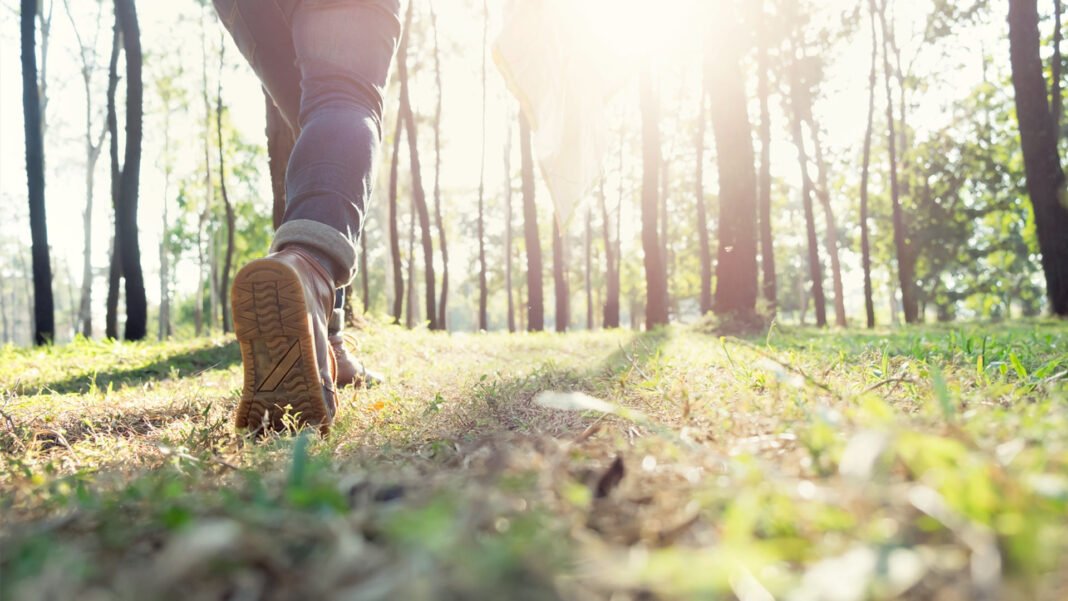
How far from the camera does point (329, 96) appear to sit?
2215 millimetres

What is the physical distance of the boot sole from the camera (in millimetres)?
1757

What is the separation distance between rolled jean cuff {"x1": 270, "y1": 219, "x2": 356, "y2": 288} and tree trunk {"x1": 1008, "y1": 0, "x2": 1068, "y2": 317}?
10561mm

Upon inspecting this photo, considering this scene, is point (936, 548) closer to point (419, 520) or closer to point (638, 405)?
point (419, 520)

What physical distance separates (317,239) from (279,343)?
0.34 metres

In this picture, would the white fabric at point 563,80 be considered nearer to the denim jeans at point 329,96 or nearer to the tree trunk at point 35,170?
the denim jeans at point 329,96

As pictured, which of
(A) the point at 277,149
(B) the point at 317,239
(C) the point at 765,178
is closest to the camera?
(B) the point at 317,239

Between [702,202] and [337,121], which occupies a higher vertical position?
[702,202]

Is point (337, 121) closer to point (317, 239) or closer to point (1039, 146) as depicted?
point (317, 239)

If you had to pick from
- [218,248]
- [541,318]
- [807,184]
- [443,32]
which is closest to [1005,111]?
[807,184]

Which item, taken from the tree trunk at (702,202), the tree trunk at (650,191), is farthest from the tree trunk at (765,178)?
the tree trunk at (650,191)

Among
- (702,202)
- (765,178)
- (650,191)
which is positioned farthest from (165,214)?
(765,178)

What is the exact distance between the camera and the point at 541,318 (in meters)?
19.0

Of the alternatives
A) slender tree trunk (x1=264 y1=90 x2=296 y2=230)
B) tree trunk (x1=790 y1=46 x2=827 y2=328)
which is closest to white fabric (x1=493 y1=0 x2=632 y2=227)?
slender tree trunk (x1=264 y1=90 x2=296 y2=230)

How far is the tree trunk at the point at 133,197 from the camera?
9836mm
